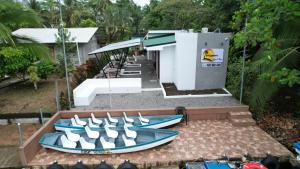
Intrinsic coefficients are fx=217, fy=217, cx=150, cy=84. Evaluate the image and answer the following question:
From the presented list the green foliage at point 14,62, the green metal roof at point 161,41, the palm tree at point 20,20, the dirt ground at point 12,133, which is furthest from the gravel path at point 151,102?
the green foliage at point 14,62

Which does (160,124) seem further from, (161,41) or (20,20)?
(161,41)

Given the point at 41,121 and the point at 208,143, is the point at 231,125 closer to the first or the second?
the point at 208,143

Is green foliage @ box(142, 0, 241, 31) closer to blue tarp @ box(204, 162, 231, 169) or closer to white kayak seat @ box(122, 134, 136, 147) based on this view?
blue tarp @ box(204, 162, 231, 169)

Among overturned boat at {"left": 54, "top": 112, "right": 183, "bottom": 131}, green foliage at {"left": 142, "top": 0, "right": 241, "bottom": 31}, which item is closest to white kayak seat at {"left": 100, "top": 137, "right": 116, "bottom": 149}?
overturned boat at {"left": 54, "top": 112, "right": 183, "bottom": 131}

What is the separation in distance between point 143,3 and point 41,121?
4708 cm

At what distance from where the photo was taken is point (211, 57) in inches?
517

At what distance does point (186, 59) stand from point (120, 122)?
592 centimetres

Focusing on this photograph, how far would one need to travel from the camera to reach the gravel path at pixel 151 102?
10967 mm

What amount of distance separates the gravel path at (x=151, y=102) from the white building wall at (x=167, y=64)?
2.93 metres

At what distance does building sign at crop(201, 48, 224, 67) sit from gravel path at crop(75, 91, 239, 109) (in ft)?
7.84

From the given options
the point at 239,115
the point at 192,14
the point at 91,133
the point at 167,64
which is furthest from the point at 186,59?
the point at 192,14

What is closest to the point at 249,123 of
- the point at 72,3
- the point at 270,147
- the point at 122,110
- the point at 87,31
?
the point at 270,147

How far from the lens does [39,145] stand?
8203mm

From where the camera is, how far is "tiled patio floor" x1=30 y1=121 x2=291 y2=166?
748 cm
